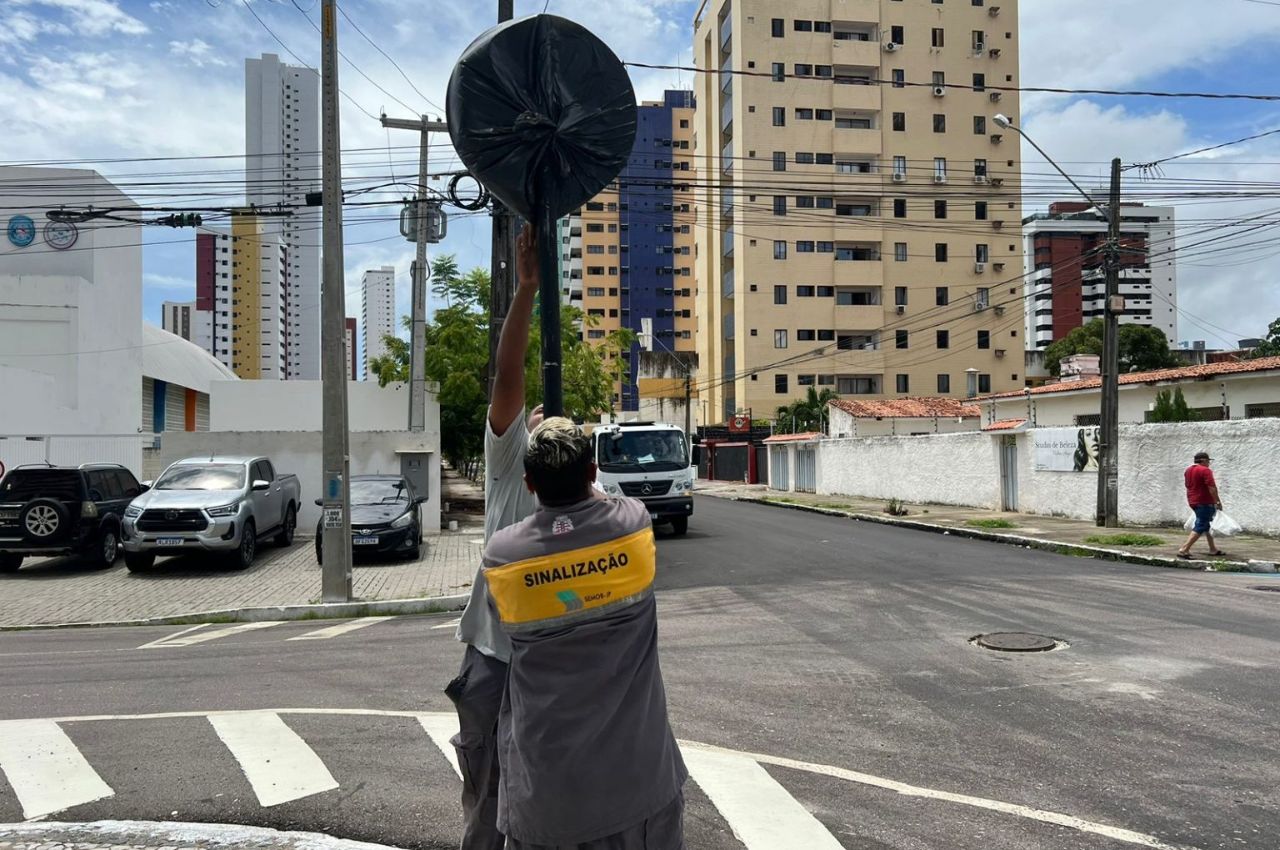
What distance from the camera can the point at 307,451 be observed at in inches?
830

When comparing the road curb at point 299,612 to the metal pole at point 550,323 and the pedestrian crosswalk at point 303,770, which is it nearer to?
the pedestrian crosswalk at point 303,770

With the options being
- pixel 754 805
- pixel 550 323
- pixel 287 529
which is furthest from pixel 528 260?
pixel 287 529

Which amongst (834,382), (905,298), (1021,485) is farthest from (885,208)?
(1021,485)

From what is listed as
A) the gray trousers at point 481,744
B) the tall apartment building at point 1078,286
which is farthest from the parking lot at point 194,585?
the tall apartment building at point 1078,286

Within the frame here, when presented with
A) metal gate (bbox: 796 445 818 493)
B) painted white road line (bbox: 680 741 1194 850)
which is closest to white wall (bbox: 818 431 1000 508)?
metal gate (bbox: 796 445 818 493)

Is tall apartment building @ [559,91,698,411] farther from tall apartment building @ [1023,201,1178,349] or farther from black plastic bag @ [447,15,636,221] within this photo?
black plastic bag @ [447,15,636,221]

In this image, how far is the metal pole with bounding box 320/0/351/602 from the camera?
12453 millimetres

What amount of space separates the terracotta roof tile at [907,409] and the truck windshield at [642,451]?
2386cm

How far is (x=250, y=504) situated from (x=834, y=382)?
52697 millimetres

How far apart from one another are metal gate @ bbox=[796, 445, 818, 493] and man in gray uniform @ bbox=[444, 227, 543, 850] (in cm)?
3830

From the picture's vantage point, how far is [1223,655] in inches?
296

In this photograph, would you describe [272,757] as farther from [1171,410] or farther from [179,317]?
[179,317]

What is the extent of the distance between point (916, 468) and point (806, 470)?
11415mm

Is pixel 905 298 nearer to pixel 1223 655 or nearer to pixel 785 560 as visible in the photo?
pixel 785 560
